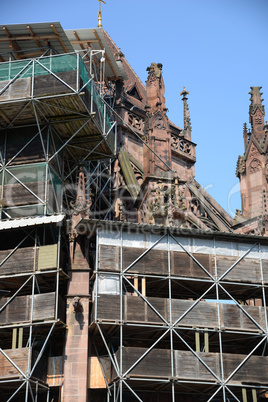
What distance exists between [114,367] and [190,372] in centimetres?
352

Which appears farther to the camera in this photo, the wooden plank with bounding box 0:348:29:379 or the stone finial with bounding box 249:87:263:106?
the stone finial with bounding box 249:87:263:106

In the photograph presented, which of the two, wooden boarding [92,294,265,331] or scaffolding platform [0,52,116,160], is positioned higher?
scaffolding platform [0,52,116,160]

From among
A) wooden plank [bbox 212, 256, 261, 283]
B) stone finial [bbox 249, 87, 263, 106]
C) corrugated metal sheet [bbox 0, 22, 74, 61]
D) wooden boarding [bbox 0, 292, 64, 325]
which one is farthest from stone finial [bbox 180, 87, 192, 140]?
wooden boarding [bbox 0, 292, 64, 325]

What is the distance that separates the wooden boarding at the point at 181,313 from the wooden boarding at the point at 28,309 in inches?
80.6

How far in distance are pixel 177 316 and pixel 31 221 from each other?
8277 millimetres

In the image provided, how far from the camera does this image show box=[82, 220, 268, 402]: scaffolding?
36531 mm

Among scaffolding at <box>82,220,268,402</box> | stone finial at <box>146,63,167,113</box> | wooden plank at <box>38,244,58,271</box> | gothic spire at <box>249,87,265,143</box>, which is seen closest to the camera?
scaffolding at <box>82,220,268,402</box>

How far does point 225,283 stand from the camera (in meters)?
39.0

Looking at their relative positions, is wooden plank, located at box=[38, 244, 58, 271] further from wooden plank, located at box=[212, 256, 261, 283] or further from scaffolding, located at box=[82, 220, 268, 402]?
wooden plank, located at box=[212, 256, 261, 283]

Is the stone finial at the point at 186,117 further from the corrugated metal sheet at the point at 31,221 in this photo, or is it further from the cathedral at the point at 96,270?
the corrugated metal sheet at the point at 31,221

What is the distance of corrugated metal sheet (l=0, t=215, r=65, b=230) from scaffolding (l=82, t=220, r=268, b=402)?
5.27 feet

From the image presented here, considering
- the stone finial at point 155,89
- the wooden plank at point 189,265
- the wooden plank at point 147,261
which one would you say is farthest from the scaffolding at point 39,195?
the wooden plank at point 189,265

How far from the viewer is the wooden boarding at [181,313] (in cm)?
3681

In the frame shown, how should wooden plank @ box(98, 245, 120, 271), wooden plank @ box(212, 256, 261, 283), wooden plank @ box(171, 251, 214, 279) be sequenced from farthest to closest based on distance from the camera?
wooden plank @ box(212, 256, 261, 283), wooden plank @ box(171, 251, 214, 279), wooden plank @ box(98, 245, 120, 271)
